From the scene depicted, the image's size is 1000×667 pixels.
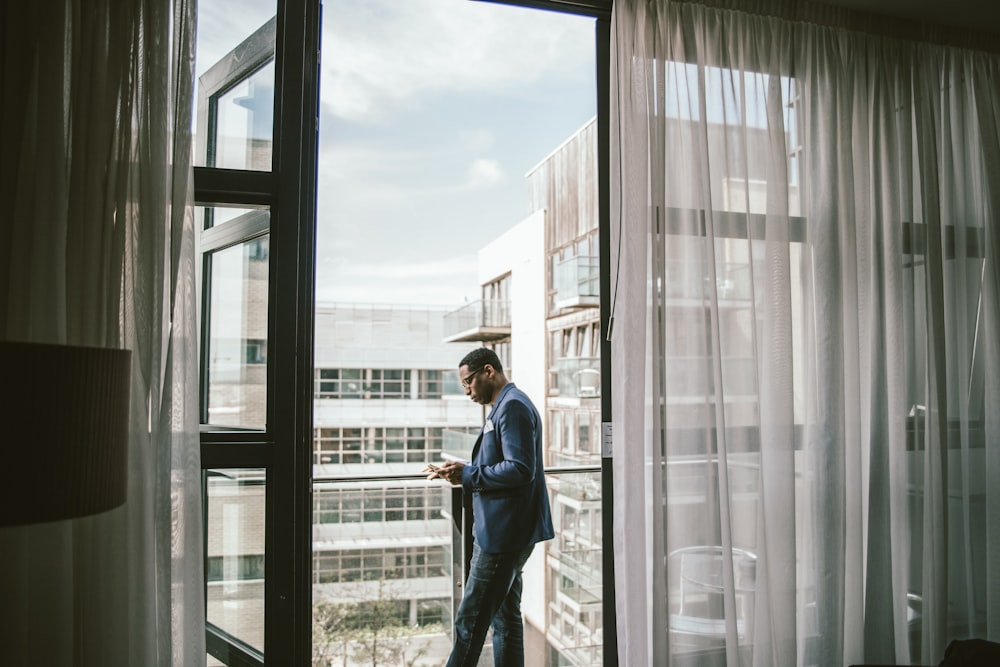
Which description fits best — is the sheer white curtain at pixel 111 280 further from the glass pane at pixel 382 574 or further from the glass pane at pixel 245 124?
the glass pane at pixel 382 574

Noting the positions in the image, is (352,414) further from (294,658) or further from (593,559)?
(294,658)

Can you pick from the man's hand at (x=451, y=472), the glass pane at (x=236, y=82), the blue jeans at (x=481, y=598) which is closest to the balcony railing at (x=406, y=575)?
the man's hand at (x=451, y=472)

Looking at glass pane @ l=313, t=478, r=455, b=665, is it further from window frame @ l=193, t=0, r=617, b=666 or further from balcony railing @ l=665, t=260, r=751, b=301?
balcony railing @ l=665, t=260, r=751, b=301

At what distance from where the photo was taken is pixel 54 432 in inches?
45.6

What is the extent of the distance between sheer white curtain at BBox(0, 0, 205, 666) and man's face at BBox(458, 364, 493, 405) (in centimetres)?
115

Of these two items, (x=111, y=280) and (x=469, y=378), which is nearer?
(x=111, y=280)

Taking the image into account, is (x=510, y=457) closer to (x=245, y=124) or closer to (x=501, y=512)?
(x=501, y=512)

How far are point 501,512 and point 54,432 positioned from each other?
160 cm

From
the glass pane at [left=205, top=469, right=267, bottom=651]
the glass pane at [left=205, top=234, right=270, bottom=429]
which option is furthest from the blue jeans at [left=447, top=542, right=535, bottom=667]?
the glass pane at [left=205, top=234, right=270, bottom=429]

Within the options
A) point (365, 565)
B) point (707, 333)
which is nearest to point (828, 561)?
point (707, 333)

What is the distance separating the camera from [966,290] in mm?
2562

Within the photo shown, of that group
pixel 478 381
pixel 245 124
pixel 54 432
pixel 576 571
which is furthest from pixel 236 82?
pixel 576 571

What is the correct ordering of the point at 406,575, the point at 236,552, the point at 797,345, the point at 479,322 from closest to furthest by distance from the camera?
the point at 236,552, the point at 797,345, the point at 406,575, the point at 479,322

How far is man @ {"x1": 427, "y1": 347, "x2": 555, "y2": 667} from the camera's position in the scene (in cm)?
249
